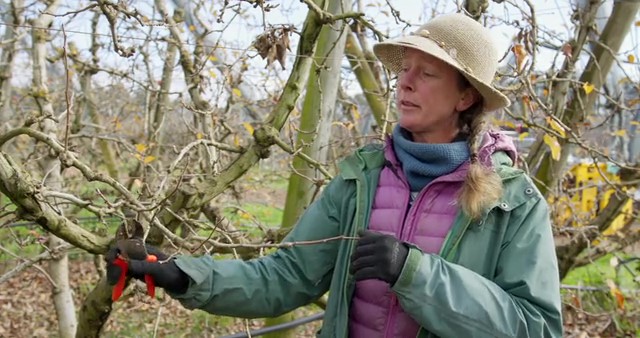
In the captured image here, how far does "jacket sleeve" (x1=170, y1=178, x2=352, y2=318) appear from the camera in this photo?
181cm

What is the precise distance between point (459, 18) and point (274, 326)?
7.45ft

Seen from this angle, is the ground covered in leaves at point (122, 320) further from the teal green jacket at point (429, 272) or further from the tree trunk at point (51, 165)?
the teal green jacket at point (429, 272)

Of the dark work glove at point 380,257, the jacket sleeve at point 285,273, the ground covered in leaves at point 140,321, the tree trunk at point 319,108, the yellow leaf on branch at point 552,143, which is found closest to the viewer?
the dark work glove at point 380,257

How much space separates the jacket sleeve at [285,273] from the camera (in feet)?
5.95

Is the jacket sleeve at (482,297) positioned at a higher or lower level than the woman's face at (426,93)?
lower

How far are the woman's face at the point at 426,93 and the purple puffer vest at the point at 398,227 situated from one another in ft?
0.49

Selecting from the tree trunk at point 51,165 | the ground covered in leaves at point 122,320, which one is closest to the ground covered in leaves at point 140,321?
the ground covered in leaves at point 122,320

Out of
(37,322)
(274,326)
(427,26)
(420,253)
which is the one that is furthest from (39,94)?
(37,322)

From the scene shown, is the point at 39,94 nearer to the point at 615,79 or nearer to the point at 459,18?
the point at 459,18

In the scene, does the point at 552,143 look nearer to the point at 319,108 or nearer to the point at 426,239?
the point at 319,108

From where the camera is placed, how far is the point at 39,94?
11.8ft

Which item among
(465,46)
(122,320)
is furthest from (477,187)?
(122,320)

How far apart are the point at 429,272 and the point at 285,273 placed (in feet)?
1.83

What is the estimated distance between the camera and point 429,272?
147cm
